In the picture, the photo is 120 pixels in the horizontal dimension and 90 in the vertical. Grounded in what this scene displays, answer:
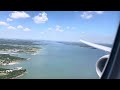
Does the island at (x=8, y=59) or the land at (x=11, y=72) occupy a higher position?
the island at (x=8, y=59)

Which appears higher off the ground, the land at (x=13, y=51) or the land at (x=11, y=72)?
the land at (x=13, y=51)

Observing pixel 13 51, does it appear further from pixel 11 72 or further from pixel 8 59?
pixel 11 72

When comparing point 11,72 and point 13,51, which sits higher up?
point 13,51

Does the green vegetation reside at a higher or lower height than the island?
lower

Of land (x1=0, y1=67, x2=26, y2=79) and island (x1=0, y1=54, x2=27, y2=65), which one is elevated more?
island (x1=0, y1=54, x2=27, y2=65)

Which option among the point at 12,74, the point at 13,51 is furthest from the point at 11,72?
the point at 13,51

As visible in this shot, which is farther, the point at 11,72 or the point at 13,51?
the point at 13,51

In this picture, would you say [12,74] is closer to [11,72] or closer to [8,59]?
[11,72]

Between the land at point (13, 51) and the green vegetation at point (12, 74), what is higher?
the land at point (13, 51)
